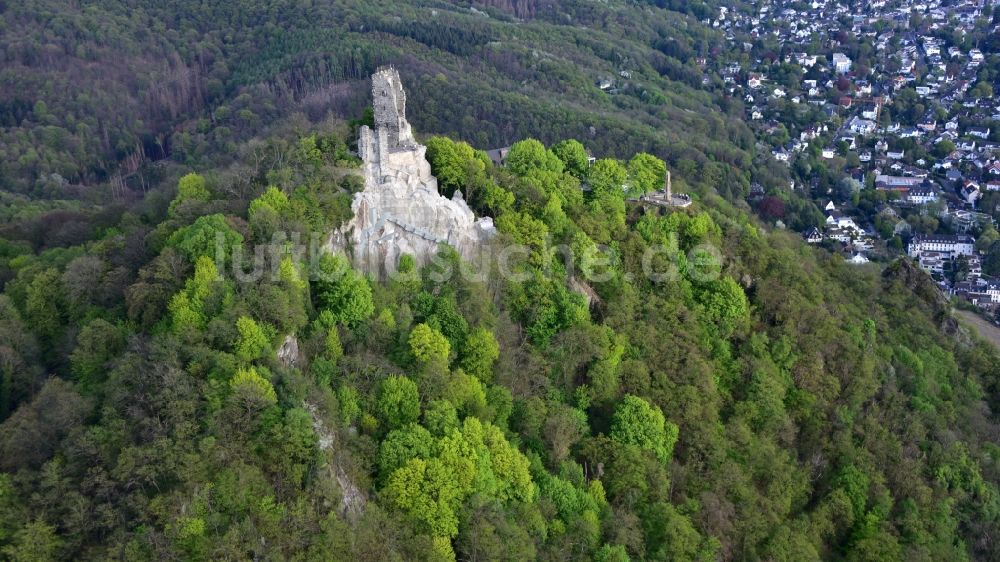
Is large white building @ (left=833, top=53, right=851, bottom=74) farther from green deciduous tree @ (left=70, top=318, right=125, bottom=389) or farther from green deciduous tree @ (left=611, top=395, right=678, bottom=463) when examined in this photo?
green deciduous tree @ (left=70, top=318, right=125, bottom=389)

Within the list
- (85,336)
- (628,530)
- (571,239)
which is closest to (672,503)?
(628,530)

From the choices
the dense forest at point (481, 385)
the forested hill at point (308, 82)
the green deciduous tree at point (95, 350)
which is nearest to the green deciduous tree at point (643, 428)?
the dense forest at point (481, 385)

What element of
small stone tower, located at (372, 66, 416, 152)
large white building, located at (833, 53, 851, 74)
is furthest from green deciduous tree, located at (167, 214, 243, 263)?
large white building, located at (833, 53, 851, 74)

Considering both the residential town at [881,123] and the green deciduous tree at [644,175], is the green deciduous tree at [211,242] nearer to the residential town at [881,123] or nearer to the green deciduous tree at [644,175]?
the green deciduous tree at [644,175]

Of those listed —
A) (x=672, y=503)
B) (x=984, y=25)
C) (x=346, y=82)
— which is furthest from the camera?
(x=984, y=25)

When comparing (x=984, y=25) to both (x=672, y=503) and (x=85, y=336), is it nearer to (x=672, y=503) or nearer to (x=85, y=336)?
(x=672, y=503)

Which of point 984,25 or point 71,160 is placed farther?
point 984,25

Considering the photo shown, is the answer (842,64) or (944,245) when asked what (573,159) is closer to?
(944,245)
